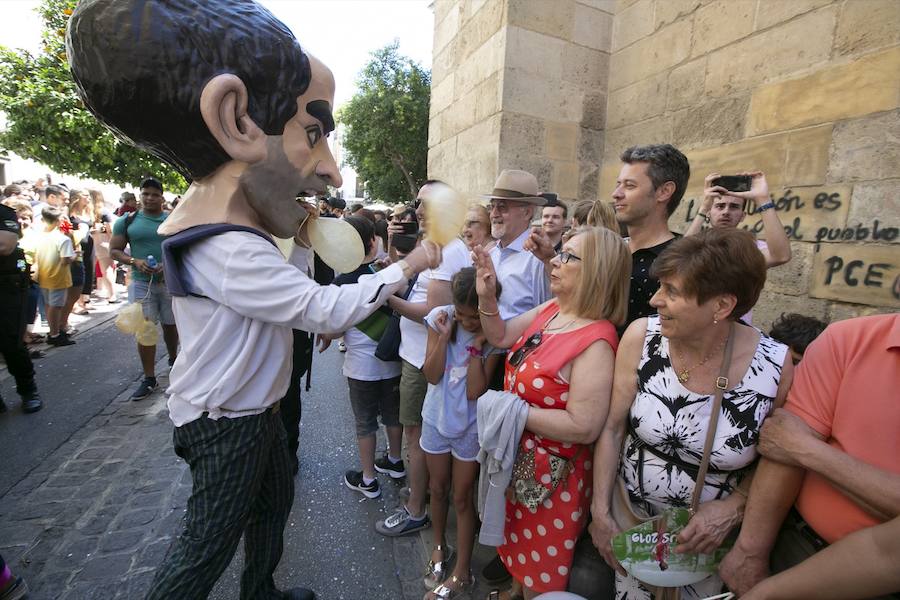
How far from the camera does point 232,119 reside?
4.36 ft

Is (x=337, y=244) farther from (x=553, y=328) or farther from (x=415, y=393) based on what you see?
(x=415, y=393)

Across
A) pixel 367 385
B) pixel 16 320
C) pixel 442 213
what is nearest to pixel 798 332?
pixel 442 213

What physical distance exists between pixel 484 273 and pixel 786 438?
111 centimetres

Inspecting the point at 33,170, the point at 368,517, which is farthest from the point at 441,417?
the point at 33,170

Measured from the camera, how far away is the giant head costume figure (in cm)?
123

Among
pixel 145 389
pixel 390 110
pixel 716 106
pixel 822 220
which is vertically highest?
pixel 390 110

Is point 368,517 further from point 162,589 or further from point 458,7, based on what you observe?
point 458,7

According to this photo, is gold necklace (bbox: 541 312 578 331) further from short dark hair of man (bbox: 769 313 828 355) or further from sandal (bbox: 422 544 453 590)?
sandal (bbox: 422 544 453 590)

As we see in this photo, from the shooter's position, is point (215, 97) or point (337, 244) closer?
point (215, 97)

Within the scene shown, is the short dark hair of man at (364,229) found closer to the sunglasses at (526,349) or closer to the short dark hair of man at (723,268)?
the sunglasses at (526,349)

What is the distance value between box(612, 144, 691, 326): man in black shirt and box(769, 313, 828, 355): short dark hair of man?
2.01 ft

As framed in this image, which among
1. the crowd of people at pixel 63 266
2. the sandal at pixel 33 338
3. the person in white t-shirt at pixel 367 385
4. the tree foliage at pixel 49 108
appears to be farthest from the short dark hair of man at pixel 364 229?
the tree foliage at pixel 49 108

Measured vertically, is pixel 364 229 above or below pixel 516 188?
below

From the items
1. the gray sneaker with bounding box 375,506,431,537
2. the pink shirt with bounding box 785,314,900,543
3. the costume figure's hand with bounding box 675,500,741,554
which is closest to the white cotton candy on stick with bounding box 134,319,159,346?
the gray sneaker with bounding box 375,506,431,537
